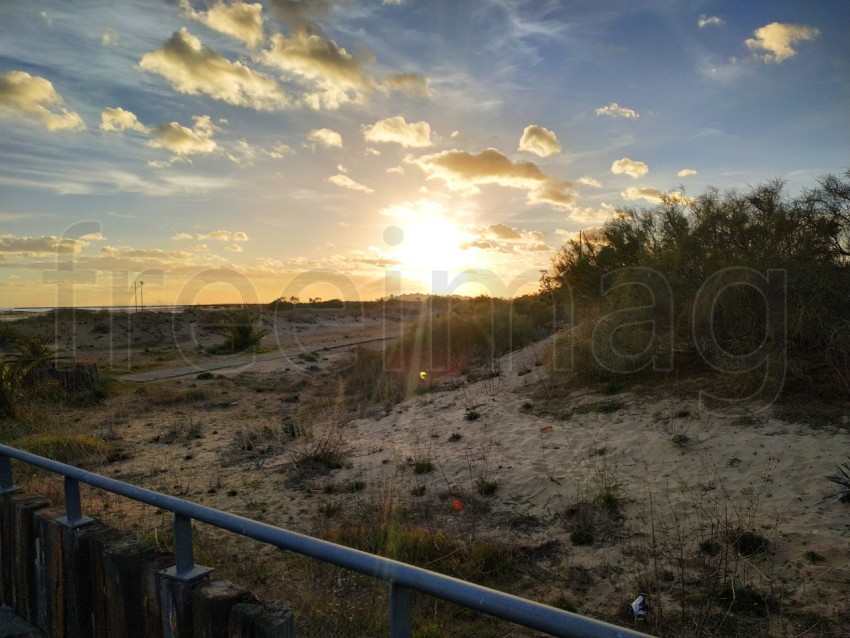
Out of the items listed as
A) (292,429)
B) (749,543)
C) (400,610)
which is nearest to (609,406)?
(749,543)

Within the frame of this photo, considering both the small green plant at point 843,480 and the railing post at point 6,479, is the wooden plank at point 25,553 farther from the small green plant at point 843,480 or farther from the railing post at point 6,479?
the small green plant at point 843,480

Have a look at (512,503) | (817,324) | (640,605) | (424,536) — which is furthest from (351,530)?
(817,324)

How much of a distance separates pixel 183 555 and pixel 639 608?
12.2 feet

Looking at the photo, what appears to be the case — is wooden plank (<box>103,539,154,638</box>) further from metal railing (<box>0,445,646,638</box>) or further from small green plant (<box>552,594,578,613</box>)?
small green plant (<box>552,594,578,613</box>)

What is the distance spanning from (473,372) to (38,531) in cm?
1294

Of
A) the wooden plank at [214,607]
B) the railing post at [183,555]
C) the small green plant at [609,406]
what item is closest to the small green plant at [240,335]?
→ the small green plant at [609,406]

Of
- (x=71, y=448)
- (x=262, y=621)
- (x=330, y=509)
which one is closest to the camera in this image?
(x=262, y=621)

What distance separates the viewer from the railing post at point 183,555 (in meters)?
2.42

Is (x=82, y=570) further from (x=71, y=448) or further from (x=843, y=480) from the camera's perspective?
(x=71, y=448)

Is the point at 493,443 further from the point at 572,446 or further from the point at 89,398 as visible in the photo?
the point at 89,398

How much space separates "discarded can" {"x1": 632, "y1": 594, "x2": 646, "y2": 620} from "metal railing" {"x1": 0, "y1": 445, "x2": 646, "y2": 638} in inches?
139

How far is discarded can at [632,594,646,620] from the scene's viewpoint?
14.9ft

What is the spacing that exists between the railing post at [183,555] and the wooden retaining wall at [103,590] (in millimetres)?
34

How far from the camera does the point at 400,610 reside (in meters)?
1.59
